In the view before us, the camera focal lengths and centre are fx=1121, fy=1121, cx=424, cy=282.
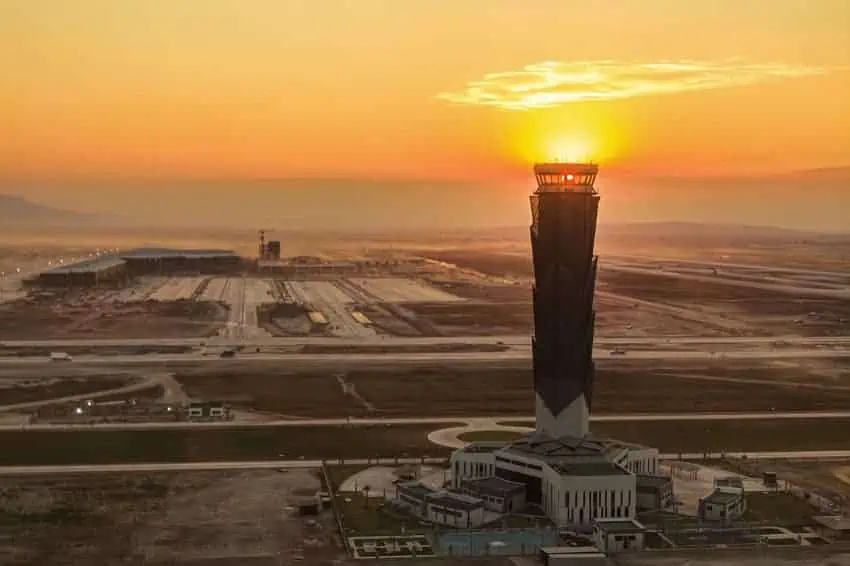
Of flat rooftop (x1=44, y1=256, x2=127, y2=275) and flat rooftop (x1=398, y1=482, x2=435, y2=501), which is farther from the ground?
flat rooftop (x1=44, y1=256, x2=127, y2=275)

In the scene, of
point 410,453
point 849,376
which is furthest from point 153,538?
point 849,376

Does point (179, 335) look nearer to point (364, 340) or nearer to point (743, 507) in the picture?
point (364, 340)

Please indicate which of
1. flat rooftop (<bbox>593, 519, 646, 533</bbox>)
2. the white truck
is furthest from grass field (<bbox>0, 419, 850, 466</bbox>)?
the white truck

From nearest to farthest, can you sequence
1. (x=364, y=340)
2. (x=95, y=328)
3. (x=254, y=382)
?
(x=254, y=382) < (x=364, y=340) < (x=95, y=328)

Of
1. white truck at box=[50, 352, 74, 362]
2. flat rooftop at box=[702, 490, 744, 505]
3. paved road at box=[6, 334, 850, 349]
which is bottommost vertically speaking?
flat rooftop at box=[702, 490, 744, 505]

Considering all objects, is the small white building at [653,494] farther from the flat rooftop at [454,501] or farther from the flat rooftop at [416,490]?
the flat rooftop at [416,490]

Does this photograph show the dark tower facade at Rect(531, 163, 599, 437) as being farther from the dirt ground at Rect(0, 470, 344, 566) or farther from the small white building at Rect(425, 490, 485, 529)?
the dirt ground at Rect(0, 470, 344, 566)

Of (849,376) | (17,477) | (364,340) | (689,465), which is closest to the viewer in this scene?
(17,477)

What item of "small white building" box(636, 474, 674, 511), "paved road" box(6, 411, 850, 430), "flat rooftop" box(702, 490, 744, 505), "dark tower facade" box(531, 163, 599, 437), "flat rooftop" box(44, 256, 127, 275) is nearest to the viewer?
"flat rooftop" box(702, 490, 744, 505)
